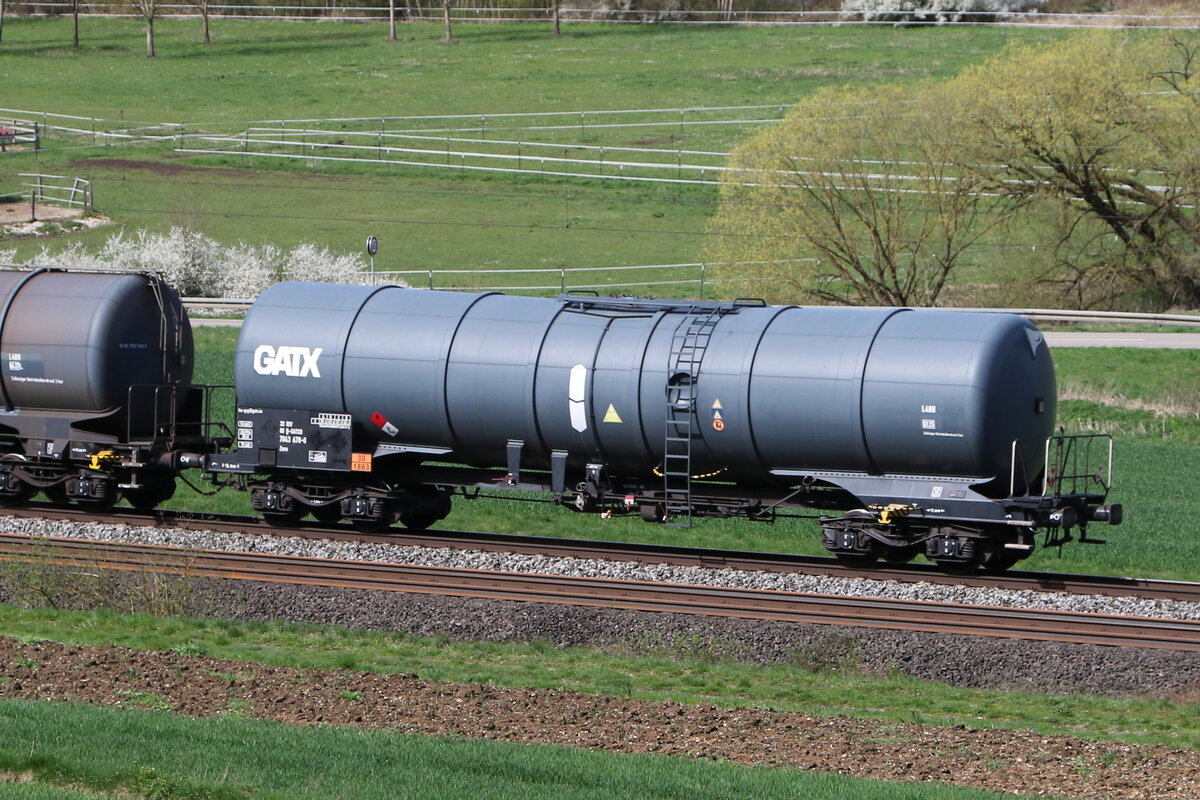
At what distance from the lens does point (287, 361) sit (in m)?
22.3

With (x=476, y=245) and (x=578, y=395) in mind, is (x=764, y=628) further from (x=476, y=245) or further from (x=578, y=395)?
(x=476, y=245)

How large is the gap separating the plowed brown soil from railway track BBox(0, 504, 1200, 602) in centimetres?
706

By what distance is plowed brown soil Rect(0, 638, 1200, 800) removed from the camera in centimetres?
1151

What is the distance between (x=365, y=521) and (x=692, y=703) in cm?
1037

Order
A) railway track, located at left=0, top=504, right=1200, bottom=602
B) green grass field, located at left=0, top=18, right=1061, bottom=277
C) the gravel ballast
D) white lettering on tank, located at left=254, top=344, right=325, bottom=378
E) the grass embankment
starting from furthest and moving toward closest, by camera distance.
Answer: green grass field, located at left=0, top=18, right=1061, bottom=277
white lettering on tank, located at left=254, top=344, right=325, bottom=378
railway track, located at left=0, top=504, right=1200, bottom=602
the gravel ballast
the grass embankment

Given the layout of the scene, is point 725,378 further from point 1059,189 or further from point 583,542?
point 1059,189

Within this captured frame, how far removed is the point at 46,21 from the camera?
111 metres

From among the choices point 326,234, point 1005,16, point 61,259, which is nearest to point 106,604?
point 61,259

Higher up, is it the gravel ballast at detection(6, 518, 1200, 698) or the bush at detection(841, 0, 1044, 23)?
the bush at detection(841, 0, 1044, 23)

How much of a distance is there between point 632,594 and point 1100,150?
125 ft

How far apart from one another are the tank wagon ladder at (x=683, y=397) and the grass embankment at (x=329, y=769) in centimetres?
890

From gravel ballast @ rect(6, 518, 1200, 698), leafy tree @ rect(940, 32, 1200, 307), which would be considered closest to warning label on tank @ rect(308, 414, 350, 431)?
gravel ballast @ rect(6, 518, 1200, 698)

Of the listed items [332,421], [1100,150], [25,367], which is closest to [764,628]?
[332,421]

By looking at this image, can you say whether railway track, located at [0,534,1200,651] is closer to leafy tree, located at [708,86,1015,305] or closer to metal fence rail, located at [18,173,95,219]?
leafy tree, located at [708,86,1015,305]
